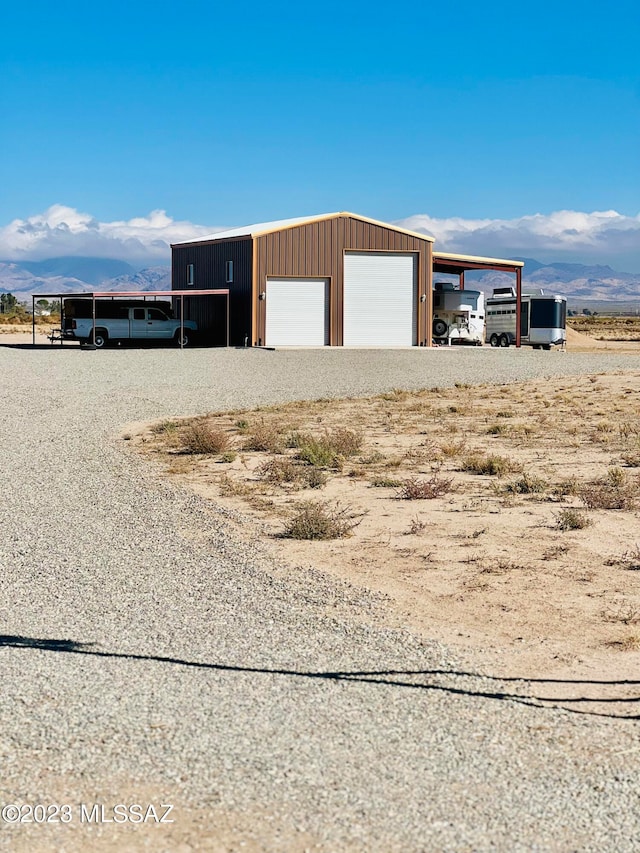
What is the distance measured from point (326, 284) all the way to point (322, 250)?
137 cm

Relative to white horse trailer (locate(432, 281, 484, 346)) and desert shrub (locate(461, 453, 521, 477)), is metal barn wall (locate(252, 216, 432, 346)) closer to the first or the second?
white horse trailer (locate(432, 281, 484, 346))

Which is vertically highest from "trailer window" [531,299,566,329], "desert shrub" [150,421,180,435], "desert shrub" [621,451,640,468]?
"trailer window" [531,299,566,329]

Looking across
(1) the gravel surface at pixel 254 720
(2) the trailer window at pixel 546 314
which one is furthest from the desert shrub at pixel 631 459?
(2) the trailer window at pixel 546 314

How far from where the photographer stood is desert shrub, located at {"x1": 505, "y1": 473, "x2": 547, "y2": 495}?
1137 centimetres

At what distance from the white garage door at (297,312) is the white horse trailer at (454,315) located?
575 cm

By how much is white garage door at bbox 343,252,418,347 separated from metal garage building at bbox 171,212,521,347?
41mm

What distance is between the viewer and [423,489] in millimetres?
11156

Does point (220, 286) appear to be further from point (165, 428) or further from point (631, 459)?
point (631, 459)

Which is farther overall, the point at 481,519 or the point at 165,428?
the point at 165,428

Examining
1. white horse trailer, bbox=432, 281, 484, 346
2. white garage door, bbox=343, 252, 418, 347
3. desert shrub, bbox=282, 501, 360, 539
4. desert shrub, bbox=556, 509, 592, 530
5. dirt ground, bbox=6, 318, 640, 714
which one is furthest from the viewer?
white horse trailer, bbox=432, 281, 484, 346

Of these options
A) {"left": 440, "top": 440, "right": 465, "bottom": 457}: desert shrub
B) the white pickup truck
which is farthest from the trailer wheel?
{"left": 440, "top": 440, "right": 465, "bottom": 457}: desert shrub

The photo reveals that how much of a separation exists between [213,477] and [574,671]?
24.2 ft

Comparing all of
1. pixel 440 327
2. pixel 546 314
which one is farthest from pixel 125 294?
pixel 546 314

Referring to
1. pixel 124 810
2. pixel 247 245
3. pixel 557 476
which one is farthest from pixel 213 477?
pixel 247 245
